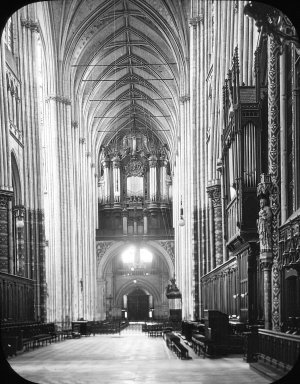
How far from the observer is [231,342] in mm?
14578

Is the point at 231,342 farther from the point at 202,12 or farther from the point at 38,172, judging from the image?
the point at 202,12

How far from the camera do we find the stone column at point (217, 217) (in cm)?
2456

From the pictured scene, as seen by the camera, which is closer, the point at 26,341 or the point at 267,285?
the point at 267,285

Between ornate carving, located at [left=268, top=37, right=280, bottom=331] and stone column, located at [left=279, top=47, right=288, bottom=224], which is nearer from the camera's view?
stone column, located at [left=279, top=47, right=288, bottom=224]

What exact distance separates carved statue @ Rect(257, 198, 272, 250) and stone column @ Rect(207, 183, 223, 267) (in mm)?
12053

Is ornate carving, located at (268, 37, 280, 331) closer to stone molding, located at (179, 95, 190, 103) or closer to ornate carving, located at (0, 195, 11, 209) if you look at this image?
ornate carving, located at (0, 195, 11, 209)

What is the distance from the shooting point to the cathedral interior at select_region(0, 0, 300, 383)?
39.8ft

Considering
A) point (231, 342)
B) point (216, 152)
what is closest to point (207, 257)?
point (216, 152)

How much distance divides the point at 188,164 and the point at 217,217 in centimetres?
1030

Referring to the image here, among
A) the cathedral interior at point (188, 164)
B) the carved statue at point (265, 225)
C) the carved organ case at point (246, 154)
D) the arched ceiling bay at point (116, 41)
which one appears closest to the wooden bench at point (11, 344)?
the cathedral interior at point (188, 164)

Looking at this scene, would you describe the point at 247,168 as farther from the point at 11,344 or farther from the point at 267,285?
the point at 11,344

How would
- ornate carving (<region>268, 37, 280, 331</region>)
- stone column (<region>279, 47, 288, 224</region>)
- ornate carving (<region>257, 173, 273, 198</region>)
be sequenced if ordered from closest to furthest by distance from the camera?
stone column (<region>279, 47, 288, 224</region>)
ornate carving (<region>268, 37, 280, 331</region>)
ornate carving (<region>257, 173, 273, 198</region>)

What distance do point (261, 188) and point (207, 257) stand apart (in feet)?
51.1

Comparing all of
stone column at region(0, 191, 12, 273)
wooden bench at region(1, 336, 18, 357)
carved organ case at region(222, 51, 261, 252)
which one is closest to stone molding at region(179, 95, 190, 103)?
stone column at region(0, 191, 12, 273)
